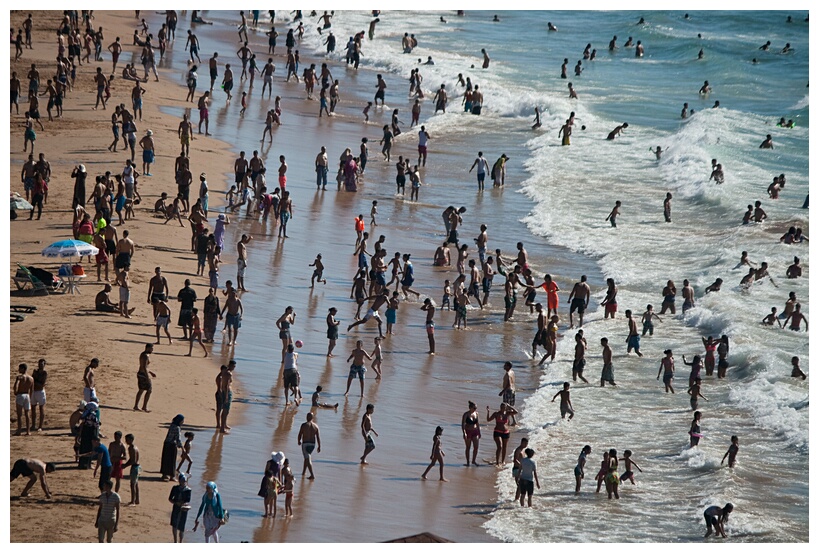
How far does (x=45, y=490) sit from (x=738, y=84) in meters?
44.6

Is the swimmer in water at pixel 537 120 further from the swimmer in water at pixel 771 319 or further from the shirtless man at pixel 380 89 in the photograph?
the swimmer in water at pixel 771 319

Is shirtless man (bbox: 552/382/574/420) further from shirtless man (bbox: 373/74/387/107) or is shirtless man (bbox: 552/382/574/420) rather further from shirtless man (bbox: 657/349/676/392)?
shirtless man (bbox: 373/74/387/107)

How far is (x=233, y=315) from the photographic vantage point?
2194 cm

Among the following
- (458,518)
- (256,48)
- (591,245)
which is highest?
(256,48)

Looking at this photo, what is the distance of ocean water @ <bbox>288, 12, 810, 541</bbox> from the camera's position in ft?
61.2

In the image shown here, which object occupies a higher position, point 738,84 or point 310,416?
point 738,84

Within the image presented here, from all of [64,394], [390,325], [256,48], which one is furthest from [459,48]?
[64,394]

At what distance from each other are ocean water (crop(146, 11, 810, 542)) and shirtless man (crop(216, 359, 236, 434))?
305mm

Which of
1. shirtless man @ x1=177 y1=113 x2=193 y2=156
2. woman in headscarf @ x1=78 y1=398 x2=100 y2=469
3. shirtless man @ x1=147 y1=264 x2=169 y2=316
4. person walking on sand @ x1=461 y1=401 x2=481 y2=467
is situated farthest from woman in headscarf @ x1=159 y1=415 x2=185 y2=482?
shirtless man @ x1=177 y1=113 x2=193 y2=156

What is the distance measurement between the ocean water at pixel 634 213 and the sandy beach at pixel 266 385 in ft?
0.87

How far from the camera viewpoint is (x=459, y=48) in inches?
2317

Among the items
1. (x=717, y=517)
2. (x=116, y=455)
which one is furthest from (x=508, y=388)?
(x=116, y=455)

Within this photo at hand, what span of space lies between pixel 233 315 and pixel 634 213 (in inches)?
636

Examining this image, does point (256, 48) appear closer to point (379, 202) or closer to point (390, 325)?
point (379, 202)
